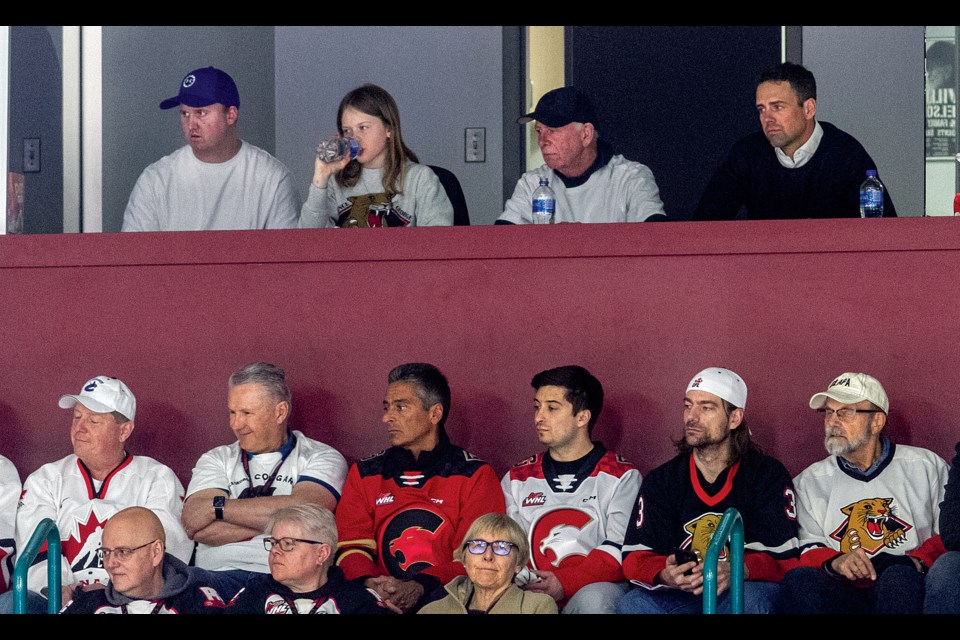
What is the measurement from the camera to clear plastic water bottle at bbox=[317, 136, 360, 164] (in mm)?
5543

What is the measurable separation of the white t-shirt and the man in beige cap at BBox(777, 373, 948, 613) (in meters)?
2.28

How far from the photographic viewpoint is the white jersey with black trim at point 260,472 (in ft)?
15.7

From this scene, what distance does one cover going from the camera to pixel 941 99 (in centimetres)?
729

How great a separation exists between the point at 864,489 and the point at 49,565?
2.46 m

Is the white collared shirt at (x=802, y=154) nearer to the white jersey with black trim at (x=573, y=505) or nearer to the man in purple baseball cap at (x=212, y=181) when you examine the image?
the white jersey with black trim at (x=573, y=505)

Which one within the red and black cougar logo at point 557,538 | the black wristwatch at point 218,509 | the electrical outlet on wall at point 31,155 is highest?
the electrical outlet on wall at point 31,155

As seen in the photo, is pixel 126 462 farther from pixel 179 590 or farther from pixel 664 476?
pixel 664 476

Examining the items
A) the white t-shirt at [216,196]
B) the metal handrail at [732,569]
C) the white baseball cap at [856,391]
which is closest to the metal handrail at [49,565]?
the metal handrail at [732,569]

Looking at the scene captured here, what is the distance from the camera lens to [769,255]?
519 centimetres

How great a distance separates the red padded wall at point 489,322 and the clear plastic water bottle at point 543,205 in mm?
210
